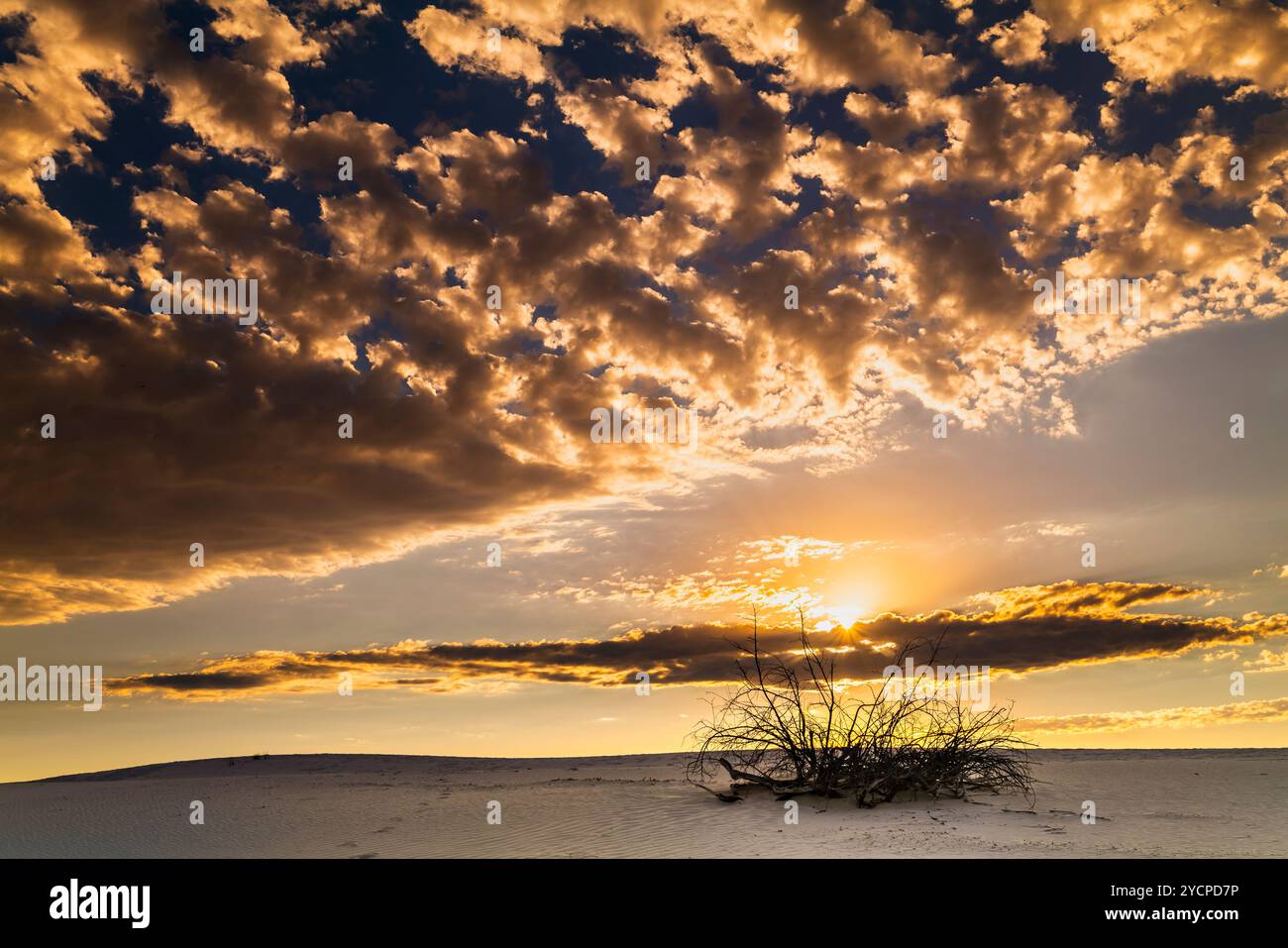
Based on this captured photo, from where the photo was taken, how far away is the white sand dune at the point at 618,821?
980 cm

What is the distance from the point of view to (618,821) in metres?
11.7

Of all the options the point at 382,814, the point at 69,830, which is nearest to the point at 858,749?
the point at 382,814

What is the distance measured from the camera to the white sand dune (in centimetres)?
980

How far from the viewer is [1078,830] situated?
34.4 ft

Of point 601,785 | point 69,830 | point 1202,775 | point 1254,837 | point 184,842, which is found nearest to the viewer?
point 1254,837

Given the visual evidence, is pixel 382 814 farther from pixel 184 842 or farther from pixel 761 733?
pixel 761 733

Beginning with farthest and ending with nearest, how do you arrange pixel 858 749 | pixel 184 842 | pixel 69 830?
pixel 858 749
pixel 69 830
pixel 184 842

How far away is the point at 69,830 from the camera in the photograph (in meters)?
12.2

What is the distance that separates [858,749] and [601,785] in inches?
182
